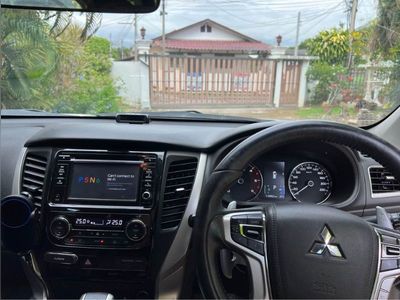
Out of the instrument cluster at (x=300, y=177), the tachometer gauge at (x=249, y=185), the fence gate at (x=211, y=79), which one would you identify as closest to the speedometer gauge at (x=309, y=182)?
the instrument cluster at (x=300, y=177)

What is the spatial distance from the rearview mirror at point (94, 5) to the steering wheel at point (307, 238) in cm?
62

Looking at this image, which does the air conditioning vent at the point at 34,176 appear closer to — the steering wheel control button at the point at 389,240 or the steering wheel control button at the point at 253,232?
the steering wheel control button at the point at 253,232

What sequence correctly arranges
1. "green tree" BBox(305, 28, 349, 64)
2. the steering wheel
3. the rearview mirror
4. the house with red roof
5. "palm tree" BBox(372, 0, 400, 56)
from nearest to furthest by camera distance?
the steering wheel, the rearview mirror, "palm tree" BBox(372, 0, 400, 56), "green tree" BBox(305, 28, 349, 64), the house with red roof

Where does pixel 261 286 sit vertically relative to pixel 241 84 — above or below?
below

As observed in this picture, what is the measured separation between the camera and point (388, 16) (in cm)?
276

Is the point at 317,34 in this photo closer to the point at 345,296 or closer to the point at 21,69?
the point at 21,69

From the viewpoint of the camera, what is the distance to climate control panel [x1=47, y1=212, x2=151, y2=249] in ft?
6.72

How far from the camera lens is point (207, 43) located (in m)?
3.36

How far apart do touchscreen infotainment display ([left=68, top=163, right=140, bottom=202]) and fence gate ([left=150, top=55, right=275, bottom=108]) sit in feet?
3.44

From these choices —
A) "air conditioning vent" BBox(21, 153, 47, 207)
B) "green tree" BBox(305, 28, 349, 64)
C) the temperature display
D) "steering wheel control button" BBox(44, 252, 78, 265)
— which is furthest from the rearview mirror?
"green tree" BBox(305, 28, 349, 64)

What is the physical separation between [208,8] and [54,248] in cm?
214

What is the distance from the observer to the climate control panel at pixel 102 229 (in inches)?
80.6

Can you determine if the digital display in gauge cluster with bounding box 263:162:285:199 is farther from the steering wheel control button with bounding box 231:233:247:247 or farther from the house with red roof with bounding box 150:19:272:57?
the house with red roof with bounding box 150:19:272:57

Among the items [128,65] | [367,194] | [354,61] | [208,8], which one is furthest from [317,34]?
[367,194]
